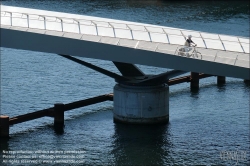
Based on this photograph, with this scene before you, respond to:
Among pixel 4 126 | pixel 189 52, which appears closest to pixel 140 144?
pixel 189 52

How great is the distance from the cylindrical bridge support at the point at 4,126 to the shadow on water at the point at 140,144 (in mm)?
6035

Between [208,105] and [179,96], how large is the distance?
3.18 metres

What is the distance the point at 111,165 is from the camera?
42156 mm

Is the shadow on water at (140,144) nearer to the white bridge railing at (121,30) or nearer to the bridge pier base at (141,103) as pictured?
the bridge pier base at (141,103)

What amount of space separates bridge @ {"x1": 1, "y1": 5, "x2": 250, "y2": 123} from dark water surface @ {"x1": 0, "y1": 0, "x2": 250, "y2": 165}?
1.87m

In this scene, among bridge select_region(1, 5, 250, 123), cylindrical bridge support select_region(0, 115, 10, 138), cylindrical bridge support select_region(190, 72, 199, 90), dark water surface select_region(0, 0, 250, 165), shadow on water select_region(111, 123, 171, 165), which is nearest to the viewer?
bridge select_region(1, 5, 250, 123)

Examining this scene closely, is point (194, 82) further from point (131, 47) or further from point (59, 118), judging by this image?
point (131, 47)

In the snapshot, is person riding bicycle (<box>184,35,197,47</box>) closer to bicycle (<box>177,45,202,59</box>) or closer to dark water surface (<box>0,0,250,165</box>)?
bicycle (<box>177,45,202,59</box>)

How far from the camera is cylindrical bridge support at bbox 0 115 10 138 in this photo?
149ft

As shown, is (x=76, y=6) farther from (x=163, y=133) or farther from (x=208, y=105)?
(x=163, y=133)

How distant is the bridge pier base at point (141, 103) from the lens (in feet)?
156

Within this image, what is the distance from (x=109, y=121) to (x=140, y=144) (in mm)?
4987

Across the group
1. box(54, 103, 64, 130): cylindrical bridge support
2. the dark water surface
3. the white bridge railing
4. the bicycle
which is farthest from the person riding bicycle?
box(54, 103, 64, 130): cylindrical bridge support

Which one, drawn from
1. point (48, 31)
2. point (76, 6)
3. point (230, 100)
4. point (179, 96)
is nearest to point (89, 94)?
point (179, 96)
